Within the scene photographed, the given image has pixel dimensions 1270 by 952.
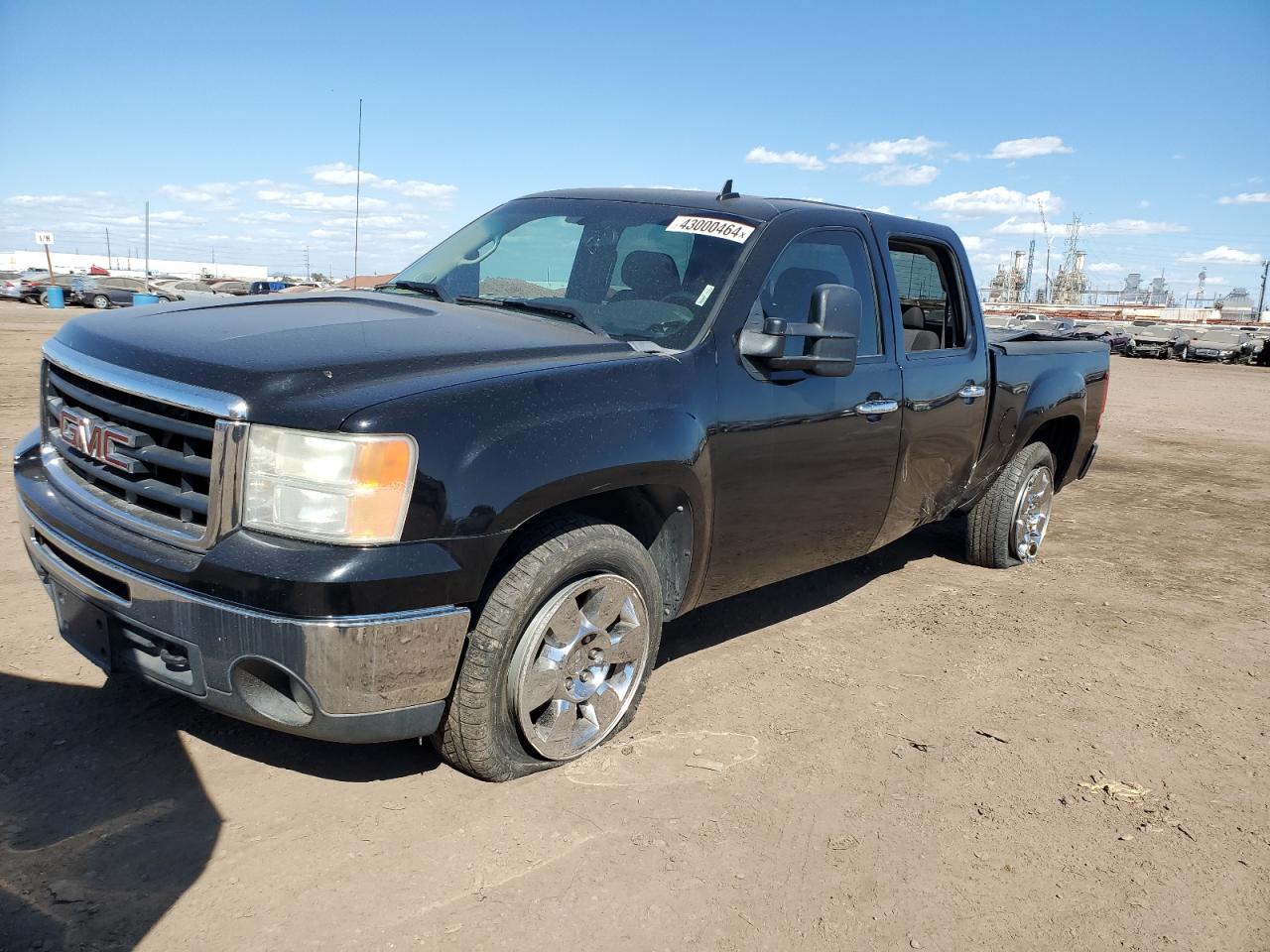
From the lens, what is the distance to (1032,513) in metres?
6.25

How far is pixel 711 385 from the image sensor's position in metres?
3.45

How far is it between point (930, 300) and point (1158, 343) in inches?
1667

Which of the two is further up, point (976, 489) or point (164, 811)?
point (976, 489)

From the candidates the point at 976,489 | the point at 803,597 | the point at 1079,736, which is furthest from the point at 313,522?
the point at 976,489

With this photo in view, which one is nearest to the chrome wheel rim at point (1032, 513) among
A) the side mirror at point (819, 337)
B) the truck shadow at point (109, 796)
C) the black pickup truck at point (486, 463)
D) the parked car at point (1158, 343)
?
the black pickup truck at point (486, 463)

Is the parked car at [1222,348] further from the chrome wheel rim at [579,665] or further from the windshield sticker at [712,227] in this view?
the chrome wheel rim at [579,665]

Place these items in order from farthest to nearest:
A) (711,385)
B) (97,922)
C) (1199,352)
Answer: (1199,352) < (711,385) < (97,922)

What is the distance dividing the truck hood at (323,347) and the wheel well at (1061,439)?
12.8 ft

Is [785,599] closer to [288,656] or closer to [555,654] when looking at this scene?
[555,654]

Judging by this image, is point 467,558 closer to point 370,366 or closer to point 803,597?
point 370,366

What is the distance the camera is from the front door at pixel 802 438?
11.8 feet

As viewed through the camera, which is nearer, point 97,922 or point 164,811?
point 97,922

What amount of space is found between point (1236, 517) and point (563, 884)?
7601mm

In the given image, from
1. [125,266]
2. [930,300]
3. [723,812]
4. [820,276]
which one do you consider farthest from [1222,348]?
[125,266]
